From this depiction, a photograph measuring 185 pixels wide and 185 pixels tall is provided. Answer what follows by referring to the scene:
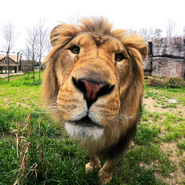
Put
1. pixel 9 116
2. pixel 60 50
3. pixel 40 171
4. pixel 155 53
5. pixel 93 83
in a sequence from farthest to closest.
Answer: pixel 155 53
pixel 9 116
pixel 60 50
pixel 40 171
pixel 93 83

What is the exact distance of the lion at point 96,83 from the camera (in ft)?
3.72

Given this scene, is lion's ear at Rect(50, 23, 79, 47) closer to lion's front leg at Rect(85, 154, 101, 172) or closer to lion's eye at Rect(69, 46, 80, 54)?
lion's eye at Rect(69, 46, 80, 54)

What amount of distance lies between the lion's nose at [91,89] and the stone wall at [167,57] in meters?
13.6

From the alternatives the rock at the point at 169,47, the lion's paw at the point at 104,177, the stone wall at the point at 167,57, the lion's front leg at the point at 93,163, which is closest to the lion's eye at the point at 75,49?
the lion's front leg at the point at 93,163

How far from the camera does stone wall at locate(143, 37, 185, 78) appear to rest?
12.6 m

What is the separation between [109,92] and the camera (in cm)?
119

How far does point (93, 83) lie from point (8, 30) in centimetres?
1805

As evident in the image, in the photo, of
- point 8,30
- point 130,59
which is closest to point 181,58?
point 130,59

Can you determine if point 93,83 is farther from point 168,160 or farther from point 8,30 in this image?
point 8,30

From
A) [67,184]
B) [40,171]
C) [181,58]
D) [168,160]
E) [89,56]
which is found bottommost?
[168,160]

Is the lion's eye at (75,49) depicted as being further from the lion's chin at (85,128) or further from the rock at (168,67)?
the rock at (168,67)

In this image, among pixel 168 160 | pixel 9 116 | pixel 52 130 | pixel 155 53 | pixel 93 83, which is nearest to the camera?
pixel 93 83

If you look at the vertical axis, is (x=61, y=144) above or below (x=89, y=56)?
below

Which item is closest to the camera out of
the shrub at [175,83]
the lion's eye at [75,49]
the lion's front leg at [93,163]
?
the lion's eye at [75,49]
